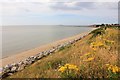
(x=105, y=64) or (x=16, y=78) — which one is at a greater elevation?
(x=105, y=64)

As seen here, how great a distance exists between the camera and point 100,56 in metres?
10.5

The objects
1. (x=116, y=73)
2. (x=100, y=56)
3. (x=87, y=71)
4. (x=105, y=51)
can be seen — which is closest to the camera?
(x=116, y=73)

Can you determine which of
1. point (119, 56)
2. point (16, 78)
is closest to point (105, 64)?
point (119, 56)

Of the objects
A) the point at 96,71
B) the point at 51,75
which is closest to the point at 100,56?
the point at 96,71

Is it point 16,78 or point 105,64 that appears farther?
point 16,78

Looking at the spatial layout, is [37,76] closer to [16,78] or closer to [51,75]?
[51,75]

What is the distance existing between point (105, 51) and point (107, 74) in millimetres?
2698

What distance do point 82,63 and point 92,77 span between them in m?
1.36

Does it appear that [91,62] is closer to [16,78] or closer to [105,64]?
[105,64]

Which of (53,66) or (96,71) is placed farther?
(53,66)

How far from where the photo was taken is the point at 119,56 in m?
10.8

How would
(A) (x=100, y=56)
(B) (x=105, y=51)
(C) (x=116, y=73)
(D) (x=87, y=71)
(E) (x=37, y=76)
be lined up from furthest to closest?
(B) (x=105, y=51) → (A) (x=100, y=56) → (E) (x=37, y=76) → (D) (x=87, y=71) → (C) (x=116, y=73)

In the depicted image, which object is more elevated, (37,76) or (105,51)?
(105,51)

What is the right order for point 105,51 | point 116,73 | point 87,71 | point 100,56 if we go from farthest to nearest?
point 105,51, point 100,56, point 87,71, point 116,73
